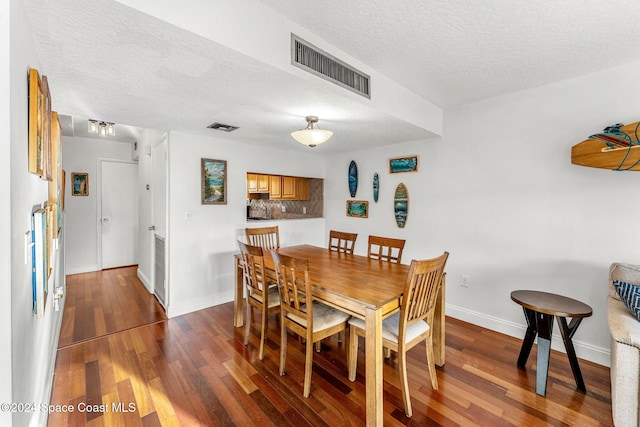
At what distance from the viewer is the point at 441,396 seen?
1.86 m

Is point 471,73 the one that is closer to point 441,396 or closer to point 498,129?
point 498,129

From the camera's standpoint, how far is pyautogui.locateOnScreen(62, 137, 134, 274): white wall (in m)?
4.64

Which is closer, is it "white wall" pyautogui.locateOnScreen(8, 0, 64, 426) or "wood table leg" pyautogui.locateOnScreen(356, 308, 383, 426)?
"white wall" pyautogui.locateOnScreen(8, 0, 64, 426)

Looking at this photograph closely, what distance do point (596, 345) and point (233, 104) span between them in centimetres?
360

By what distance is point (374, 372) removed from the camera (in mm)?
1538

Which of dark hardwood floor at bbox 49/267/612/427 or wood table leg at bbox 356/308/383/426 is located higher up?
wood table leg at bbox 356/308/383/426

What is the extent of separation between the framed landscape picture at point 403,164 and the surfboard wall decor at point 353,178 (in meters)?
0.61

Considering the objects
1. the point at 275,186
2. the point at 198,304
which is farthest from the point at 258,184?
the point at 198,304

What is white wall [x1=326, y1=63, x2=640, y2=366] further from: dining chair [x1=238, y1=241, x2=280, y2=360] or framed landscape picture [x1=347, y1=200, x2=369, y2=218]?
dining chair [x1=238, y1=241, x2=280, y2=360]

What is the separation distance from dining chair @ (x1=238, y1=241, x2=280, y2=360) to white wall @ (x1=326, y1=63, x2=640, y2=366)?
193 cm

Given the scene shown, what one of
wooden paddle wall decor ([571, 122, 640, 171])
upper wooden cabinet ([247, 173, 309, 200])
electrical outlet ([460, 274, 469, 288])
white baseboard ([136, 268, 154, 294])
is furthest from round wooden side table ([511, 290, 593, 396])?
white baseboard ([136, 268, 154, 294])

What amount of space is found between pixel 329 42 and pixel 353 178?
2.44 m

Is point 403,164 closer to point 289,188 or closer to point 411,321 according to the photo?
point 289,188

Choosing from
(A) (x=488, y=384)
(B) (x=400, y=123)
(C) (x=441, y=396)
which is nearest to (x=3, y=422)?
(C) (x=441, y=396)
